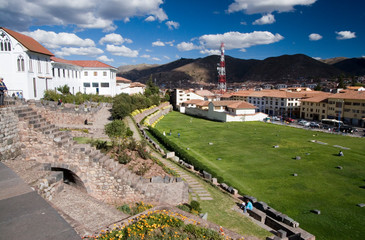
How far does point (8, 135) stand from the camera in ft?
33.4

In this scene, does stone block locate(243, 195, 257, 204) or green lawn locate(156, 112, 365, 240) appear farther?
stone block locate(243, 195, 257, 204)

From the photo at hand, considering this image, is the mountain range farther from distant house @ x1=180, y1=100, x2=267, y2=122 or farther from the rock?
the rock

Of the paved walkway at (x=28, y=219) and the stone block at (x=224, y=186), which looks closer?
the paved walkway at (x=28, y=219)

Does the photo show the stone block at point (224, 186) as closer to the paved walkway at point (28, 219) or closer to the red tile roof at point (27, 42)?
the paved walkway at point (28, 219)

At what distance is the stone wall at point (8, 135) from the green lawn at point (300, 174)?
536 inches

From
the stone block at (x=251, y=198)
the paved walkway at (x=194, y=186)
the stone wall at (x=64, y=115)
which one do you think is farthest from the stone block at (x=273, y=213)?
the stone wall at (x=64, y=115)

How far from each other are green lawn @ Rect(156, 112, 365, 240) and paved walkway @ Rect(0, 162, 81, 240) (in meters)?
12.8

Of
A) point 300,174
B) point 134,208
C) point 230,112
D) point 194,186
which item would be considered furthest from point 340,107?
point 134,208

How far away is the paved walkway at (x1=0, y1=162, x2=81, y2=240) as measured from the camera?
314 cm

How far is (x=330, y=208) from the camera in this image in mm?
14977

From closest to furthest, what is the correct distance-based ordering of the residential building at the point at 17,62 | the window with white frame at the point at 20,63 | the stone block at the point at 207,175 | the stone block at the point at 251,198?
the stone block at the point at 251,198 < the stone block at the point at 207,175 < the residential building at the point at 17,62 < the window with white frame at the point at 20,63

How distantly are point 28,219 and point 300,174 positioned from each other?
21878mm

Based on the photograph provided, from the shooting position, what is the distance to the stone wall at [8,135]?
983 centimetres

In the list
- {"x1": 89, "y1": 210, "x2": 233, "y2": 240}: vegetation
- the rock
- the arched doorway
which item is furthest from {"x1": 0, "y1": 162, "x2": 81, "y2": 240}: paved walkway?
the rock
